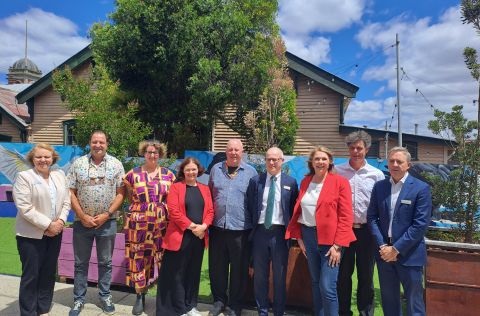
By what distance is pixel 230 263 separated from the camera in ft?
13.8

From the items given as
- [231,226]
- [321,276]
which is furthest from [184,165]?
A: [321,276]

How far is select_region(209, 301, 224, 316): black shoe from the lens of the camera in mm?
4167

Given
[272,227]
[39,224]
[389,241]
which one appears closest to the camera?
[389,241]

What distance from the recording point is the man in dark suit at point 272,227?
3881mm

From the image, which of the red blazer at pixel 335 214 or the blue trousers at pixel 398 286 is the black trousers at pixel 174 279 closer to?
the red blazer at pixel 335 214

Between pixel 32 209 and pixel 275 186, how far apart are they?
2.35 meters

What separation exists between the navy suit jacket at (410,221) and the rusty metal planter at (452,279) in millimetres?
577

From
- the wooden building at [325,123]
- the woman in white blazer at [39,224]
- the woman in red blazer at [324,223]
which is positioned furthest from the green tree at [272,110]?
the woman in white blazer at [39,224]

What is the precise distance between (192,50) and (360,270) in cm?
664

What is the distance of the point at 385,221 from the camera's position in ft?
11.5

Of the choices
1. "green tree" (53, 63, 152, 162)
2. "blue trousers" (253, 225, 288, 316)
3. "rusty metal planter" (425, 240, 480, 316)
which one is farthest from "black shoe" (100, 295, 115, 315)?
"rusty metal planter" (425, 240, 480, 316)

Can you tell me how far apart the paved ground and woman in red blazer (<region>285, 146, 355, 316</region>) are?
3.27 feet

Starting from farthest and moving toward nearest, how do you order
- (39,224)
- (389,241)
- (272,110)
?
(272,110)
(39,224)
(389,241)

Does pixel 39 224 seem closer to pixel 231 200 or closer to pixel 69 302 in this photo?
pixel 69 302
